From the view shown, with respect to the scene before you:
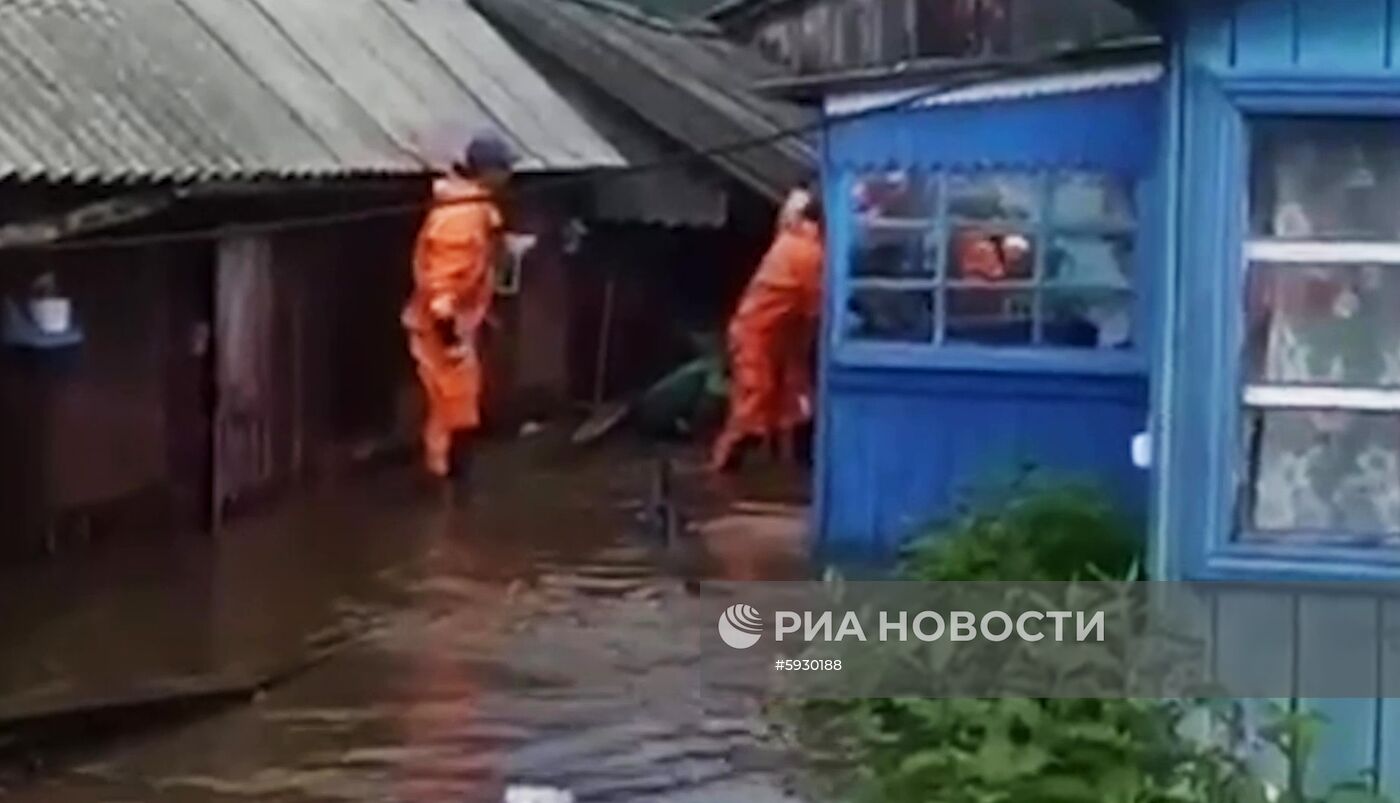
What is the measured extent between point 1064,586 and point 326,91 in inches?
342

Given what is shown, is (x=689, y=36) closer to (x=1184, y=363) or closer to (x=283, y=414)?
(x=283, y=414)

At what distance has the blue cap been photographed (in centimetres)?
1708

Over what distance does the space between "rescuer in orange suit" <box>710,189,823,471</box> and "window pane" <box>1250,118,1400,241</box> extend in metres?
9.31

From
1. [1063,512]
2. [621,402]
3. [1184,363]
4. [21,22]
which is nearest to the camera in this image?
[1184,363]

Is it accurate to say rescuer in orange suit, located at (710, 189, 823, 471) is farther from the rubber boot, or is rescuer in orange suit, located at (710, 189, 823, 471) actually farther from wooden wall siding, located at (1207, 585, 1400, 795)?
wooden wall siding, located at (1207, 585, 1400, 795)

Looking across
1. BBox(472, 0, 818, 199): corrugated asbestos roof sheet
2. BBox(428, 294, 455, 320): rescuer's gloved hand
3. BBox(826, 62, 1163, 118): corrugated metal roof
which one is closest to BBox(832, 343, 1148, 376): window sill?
BBox(826, 62, 1163, 118): corrugated metal roof

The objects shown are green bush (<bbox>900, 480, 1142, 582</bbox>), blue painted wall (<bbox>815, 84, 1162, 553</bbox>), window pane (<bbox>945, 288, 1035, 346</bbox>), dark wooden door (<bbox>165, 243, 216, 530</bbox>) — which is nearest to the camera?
green bush (<bbox>900, 480, 1142, 582</bbox>)

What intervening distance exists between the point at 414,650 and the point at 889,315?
2642 mm

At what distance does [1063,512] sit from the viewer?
1141cm

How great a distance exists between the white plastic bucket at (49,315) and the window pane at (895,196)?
3372 mm

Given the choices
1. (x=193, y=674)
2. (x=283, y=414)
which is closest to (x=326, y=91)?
(x=283, y=414)

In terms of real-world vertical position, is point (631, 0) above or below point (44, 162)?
above

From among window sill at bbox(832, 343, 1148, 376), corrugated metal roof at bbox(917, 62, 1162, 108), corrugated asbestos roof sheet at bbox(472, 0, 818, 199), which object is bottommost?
window sill at bbox(832, 343, 1148, 376)

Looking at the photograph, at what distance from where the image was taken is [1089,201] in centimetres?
1316
